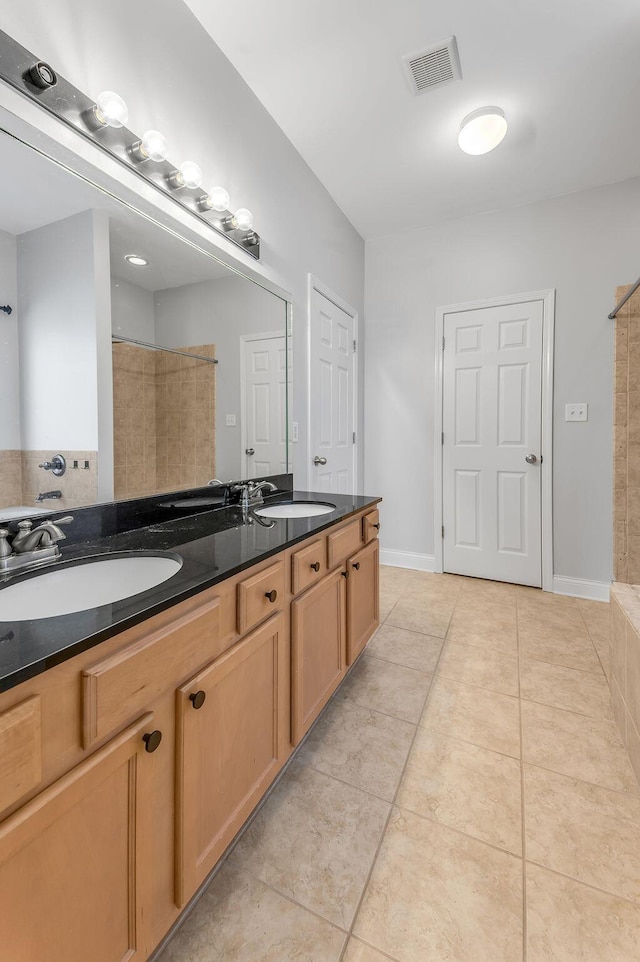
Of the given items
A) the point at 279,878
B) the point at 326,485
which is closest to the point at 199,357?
the point at 326,485

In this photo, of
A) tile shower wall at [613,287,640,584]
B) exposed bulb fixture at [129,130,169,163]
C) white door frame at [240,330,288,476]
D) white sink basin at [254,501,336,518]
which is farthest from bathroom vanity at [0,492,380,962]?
tile shower wall at [613,287,640,584]

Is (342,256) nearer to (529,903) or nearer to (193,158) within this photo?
(193,158)

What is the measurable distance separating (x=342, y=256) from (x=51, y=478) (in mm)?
2571

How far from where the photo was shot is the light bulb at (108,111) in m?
1.17

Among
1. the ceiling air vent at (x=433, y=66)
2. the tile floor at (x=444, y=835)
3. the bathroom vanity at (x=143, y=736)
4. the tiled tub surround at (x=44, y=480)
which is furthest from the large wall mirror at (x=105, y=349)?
the ceiling air vent at (x=433, y=66)

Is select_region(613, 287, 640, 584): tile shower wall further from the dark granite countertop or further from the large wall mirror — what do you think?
the large wall mirror

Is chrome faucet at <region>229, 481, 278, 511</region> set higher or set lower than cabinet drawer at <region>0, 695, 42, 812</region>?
higher

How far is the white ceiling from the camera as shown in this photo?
5.34 ft

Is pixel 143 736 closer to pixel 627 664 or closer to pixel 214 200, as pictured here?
pixel 627 664

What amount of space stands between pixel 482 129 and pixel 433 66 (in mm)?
392

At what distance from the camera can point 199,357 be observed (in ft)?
5.38

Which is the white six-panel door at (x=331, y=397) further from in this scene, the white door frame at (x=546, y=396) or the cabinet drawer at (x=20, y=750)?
the cabinet drawer at (x=20, y=750)

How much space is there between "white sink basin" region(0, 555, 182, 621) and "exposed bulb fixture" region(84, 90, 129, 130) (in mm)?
1210

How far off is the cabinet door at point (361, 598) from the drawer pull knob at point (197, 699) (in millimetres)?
878
